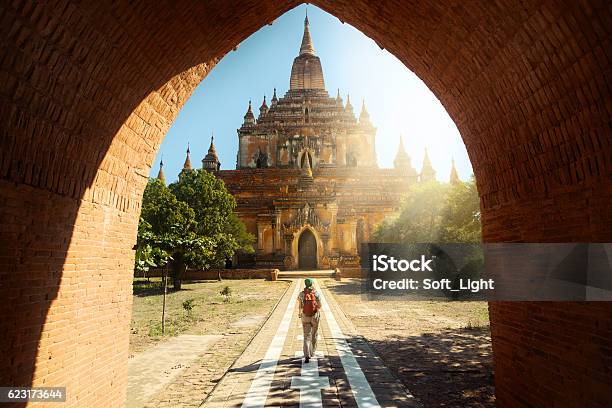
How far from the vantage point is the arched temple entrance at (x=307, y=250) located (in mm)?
38938

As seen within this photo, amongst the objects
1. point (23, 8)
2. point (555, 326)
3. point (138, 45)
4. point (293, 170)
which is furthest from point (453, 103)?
point (293, 170)

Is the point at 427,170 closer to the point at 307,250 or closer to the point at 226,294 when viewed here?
the point at 307,250

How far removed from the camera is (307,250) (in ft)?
128

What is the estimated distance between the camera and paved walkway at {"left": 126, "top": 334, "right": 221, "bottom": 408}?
6699 millimetres

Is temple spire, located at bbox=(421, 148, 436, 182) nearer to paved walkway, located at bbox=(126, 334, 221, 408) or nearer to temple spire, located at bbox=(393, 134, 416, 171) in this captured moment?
temple spire, located at bbox=(393, 134, 416, 171)

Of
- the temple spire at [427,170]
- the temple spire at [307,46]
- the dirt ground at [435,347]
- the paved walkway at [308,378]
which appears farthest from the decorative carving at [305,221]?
the temple spire at [307,46]

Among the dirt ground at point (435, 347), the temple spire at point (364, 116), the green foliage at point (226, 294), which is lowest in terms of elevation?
the dirt ground at point (435, 347)

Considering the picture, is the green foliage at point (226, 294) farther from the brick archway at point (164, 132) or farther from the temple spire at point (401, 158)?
the temple spire at point (401, 158)

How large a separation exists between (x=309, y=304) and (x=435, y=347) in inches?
150

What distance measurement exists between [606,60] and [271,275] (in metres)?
30.2

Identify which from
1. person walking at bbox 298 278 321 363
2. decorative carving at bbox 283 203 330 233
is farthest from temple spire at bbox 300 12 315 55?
person walking at bbox 298 278 321 363

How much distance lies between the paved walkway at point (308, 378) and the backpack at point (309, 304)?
1.09m

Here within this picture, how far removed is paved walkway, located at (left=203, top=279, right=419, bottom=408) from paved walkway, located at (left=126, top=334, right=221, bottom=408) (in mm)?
1164

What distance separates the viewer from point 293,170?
4878 centimetres
